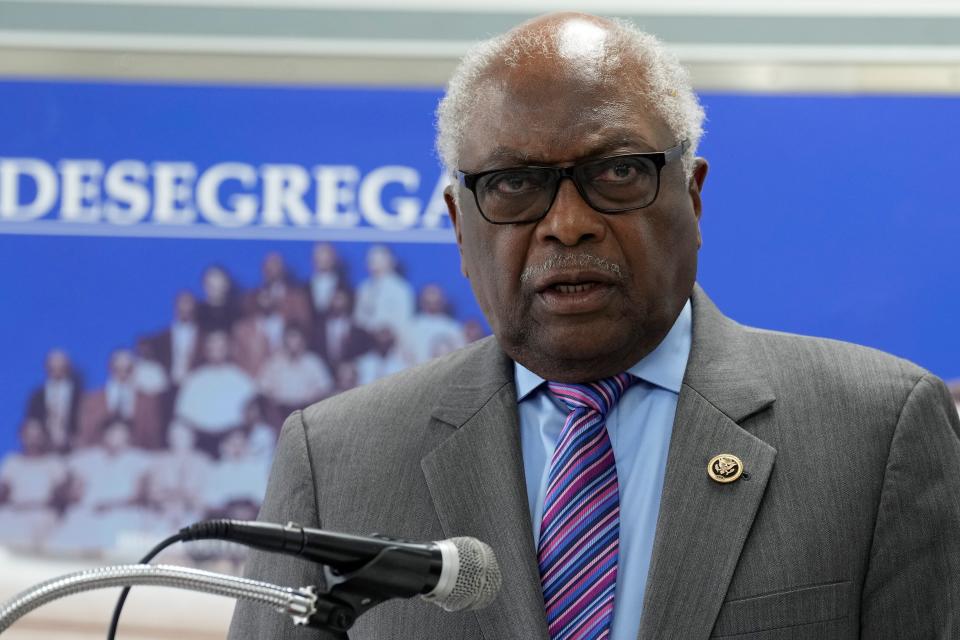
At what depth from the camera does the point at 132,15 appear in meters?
3.55

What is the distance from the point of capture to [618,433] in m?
2.01

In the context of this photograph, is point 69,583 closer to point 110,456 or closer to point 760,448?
point 760,448

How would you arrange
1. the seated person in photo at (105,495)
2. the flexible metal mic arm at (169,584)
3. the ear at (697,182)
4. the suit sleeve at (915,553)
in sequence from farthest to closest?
the seated person in photo at (105,495) → the ear at (697,182) → the suit sleeve at (915,553) → the flexible metal mic arm at (169,584)

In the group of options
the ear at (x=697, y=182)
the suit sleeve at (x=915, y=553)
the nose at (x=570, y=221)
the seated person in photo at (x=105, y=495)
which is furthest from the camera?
the seated person in photo at (x=105, y=495)

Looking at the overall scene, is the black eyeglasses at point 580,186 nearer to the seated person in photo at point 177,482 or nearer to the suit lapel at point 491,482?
the suit lapel at point 491,482

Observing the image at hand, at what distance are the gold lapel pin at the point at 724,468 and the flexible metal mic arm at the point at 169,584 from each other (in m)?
0.75

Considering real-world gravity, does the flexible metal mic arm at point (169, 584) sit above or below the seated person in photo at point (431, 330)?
below

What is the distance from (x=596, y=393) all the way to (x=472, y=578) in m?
0.72

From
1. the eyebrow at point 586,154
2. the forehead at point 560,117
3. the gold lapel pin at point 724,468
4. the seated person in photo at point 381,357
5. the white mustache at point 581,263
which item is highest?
the forehead at point 560,117

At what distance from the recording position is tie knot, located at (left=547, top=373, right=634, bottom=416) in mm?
2018

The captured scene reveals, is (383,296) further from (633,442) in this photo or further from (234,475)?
(633,442)

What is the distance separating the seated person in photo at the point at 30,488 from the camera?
136 inches

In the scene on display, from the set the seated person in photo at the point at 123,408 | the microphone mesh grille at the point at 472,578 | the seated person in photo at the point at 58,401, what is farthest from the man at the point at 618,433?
the seated person in photo at the point at 58,401

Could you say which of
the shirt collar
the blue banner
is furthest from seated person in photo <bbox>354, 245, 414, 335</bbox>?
the shirt collar
